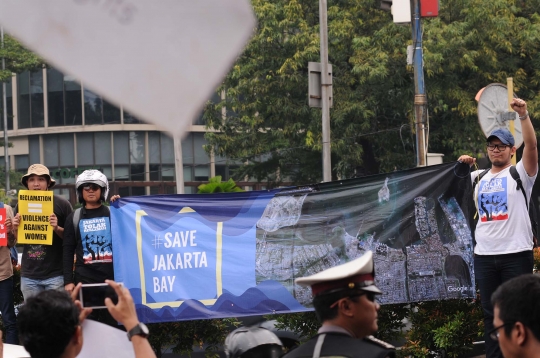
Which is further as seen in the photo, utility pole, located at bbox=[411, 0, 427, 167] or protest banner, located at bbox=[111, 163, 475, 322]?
utility pole, located at bbox=[411, 0, 427, 167]

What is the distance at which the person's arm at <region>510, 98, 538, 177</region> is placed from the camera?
5105 millimetres

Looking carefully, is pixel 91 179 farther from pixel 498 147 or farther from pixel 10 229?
pixel 498 147

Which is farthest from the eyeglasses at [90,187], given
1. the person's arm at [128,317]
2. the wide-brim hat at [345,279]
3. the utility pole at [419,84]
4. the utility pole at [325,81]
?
the utility pole at [325,81]

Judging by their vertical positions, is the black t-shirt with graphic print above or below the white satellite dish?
below

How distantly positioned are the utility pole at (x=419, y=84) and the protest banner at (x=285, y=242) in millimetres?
7055

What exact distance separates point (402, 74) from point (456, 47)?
168 cm

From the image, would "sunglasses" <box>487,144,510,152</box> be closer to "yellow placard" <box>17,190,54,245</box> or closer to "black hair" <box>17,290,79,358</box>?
"yellow placard" <box>17,190,54,245</box>

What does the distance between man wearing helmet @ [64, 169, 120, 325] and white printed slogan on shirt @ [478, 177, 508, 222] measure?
9.53 ft

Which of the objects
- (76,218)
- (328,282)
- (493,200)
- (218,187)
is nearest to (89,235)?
(76,218)

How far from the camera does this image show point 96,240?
6.55 metres

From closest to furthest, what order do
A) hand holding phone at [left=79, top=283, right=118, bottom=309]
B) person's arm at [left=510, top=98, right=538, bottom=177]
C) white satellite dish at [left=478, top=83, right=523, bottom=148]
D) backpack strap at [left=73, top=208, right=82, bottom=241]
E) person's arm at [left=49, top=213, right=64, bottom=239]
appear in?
1. hand holding phone at [left=79, top=283, right=118, bottom=309]
2. person's arm at [left=510, top=98, right=538, bottom=177]
3. backpack strap at [left=73, top=208, right=82, bottom=241]
4. person's arm at [left=49, top=213, right=64, bottom=239]
5. white satellite dish at [left=478, top=83, right=523, bottom=148]

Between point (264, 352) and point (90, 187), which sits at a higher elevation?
point (90, 187)

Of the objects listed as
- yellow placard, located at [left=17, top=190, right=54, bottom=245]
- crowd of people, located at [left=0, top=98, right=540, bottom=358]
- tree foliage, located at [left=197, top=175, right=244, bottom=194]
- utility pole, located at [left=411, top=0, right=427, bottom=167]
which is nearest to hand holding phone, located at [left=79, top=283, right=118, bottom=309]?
crowd of people, located at [left=0, top=98, right=540, bottom=358]

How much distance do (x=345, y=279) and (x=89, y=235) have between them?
427 centimetres
